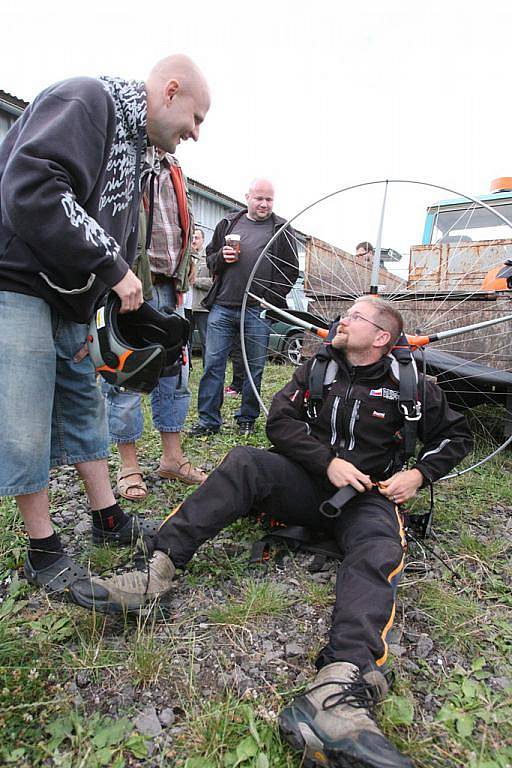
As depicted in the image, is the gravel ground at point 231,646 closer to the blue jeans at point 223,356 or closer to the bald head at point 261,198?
the blue jeans at point 223,356

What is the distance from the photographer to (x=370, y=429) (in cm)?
219

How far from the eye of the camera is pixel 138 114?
67.6 inches

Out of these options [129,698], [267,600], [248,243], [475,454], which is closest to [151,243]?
[248,243]

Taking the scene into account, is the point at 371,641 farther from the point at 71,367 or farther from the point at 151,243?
the point at 151,243

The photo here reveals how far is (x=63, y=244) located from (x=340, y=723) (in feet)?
4.95

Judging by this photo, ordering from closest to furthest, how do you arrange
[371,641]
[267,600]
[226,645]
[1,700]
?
[1,700] → [371,641] → [226,645] → [267,600]

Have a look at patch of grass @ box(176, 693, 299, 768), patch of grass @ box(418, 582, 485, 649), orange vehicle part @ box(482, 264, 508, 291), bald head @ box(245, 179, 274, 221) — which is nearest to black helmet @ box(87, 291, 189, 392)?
patch of grass @ box(176, 693, 299, 768)

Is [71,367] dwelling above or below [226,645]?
above

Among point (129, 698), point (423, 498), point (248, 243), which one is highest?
point (248, 243)

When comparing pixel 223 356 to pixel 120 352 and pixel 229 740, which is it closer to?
pixel 120 352

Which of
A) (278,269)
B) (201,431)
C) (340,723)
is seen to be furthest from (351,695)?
(278,269)

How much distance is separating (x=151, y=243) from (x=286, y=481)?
155 cm

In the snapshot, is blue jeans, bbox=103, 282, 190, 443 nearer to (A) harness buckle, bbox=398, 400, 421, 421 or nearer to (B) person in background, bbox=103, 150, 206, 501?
(B) person in background, bbox=103, 150, 206, 501

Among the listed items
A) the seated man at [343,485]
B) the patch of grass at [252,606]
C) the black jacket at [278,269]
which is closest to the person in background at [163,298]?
the seated man at [343,485]
